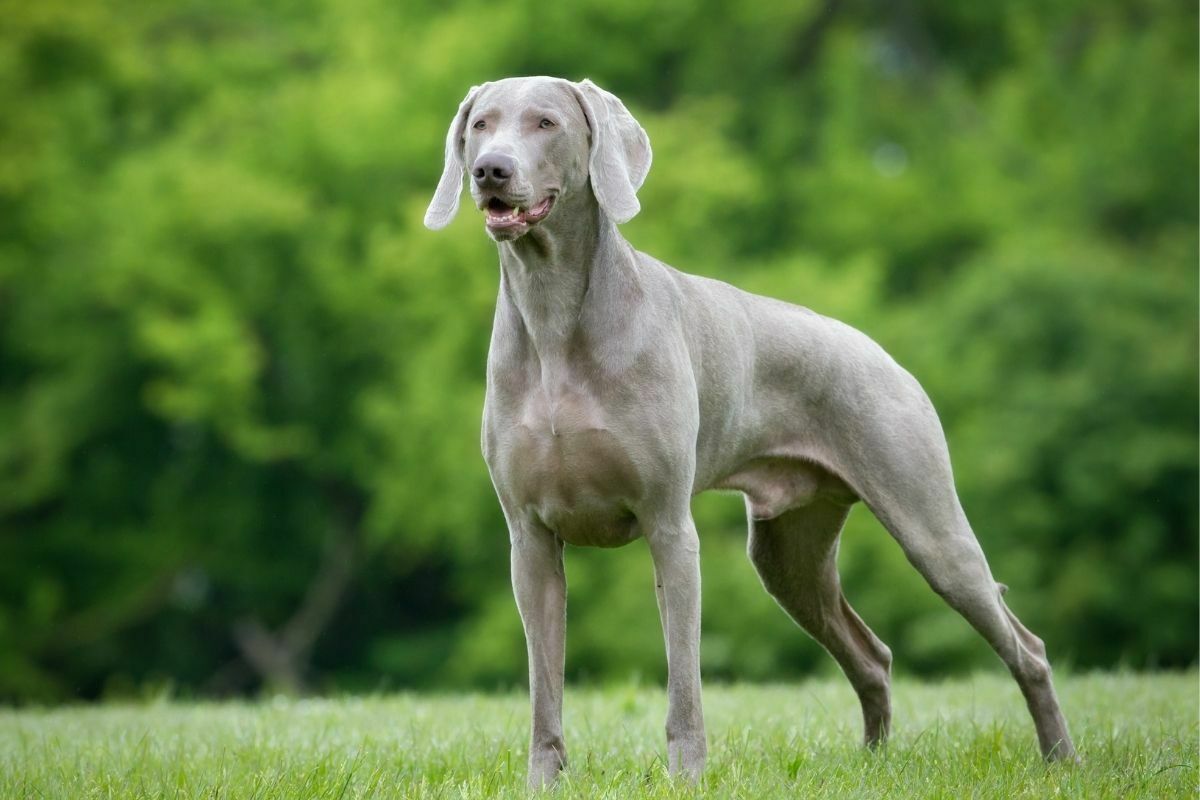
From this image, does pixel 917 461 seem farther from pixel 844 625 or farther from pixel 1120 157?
pixel 1120 157

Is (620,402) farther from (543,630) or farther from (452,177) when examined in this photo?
(452,177)

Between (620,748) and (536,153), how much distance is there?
2.40 m

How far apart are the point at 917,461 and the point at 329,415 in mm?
19542

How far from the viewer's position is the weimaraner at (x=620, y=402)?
15.9 ft

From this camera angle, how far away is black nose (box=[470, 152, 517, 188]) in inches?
179

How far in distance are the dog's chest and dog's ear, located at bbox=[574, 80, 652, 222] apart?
0.59 meters

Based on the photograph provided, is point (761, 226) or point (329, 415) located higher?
point (761, 226)

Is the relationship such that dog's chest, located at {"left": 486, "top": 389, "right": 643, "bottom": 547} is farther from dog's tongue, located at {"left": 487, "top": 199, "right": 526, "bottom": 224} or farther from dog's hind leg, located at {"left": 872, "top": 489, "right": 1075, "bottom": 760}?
dog's hind leg, located at {"left": 872, "top": 489, "right": 1075, "bottom": 760}

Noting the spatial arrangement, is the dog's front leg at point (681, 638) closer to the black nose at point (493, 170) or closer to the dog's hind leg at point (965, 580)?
the dog's hind leg at point (965, 580)

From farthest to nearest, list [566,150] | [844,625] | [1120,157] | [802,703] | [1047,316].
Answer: [1120,157] → [1047,316] → [802,703] → [844,625] → [566,150]

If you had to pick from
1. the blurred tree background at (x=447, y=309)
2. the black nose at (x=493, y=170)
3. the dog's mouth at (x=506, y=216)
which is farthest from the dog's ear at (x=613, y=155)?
the blurred tree background at (x=447, y=309)

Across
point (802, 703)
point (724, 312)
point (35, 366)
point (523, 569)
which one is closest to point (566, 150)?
point (724, 312)

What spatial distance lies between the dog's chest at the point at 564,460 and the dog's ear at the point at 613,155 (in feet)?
1.94

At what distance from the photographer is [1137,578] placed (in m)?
19.4
